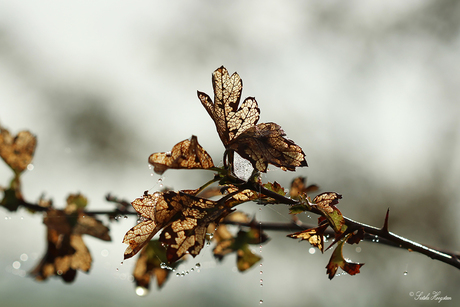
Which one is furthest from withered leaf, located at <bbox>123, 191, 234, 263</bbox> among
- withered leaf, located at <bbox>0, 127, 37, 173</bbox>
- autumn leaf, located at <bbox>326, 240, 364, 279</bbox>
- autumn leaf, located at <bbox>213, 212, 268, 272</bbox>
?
autumn leaf, located at <bbox>213, 212, 268, 272</bbox>

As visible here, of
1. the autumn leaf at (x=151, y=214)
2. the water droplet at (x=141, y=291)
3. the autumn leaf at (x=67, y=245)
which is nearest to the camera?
the autumn leaf at (x=151, y=214)

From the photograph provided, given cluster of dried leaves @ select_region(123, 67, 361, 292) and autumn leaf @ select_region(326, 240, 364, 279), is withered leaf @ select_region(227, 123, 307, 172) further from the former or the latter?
autumn leaf @ select_region(326, 240, 364, 279)

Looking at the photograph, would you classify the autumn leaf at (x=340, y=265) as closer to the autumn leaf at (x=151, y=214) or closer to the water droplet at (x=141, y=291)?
the autumn leaf at (x=151, y=214)

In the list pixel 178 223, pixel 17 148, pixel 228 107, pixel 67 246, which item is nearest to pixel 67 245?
pixel 67 246

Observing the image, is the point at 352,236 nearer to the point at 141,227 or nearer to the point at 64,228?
the point at 141,227

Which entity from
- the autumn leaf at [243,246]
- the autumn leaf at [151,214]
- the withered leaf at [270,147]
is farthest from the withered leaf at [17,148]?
the autumn leaf at [243,246]

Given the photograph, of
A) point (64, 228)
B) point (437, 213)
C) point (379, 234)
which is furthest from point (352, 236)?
point (437, 213)

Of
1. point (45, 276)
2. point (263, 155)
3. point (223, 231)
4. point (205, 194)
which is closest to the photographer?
point (263, 155)
